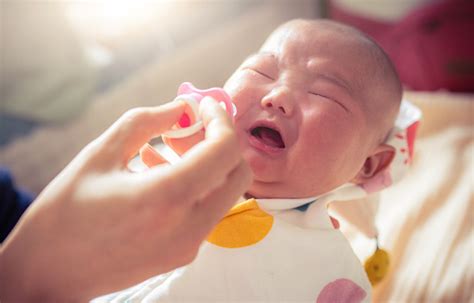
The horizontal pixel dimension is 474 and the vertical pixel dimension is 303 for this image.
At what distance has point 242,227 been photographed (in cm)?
78

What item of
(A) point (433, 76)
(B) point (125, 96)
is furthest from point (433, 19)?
(B) point (125, 96)

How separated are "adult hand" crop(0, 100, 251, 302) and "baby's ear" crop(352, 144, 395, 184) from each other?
0.54 meters

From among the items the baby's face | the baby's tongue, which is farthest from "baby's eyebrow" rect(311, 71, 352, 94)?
the baby's tongue

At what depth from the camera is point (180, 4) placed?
201cm

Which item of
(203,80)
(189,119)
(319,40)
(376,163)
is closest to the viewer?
(189,119)

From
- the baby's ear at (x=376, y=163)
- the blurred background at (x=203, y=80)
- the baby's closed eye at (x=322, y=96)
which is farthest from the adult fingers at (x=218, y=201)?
the blurred background at (x=203, y=80)

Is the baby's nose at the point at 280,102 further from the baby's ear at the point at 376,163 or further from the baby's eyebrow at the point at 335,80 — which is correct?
the baby's ear at the point at 376,163

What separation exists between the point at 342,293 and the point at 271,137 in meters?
0.27

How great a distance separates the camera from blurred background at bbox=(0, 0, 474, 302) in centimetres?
122

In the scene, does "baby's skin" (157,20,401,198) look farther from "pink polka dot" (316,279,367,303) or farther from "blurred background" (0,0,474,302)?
"blurred background" (0,0,474,302)

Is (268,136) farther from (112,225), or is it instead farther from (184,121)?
(112,225)

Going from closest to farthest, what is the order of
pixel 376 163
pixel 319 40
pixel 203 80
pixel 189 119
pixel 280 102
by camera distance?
pixel 189 119
pixel 280 102
pixel 319 40
pixel 376 163
pixel 203 80

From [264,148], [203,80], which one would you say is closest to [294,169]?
[264,148]

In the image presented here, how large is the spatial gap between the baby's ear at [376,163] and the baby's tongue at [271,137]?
0.24 meters
